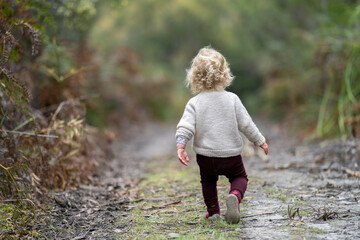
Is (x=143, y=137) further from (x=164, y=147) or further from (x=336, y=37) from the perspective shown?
(x=336, y=37)

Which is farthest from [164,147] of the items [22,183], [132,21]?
[132,21]

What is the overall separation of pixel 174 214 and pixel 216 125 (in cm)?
88

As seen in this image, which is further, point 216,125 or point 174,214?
point 174,214

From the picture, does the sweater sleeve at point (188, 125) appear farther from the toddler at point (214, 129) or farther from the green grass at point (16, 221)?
the green grass at point (16, 221)

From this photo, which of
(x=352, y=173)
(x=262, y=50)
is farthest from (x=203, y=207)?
(x=262, y=50)

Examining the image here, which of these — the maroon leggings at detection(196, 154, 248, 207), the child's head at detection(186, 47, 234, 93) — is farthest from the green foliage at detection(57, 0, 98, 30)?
the maroon leggings at detection(196, 154, 248, 207)

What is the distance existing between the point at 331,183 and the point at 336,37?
181 inches

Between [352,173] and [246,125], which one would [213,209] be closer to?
[246,125]

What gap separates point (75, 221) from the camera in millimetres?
3492

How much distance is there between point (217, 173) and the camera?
11.0 feet

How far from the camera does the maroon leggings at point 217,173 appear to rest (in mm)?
3307

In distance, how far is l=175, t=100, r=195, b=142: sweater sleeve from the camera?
333cm

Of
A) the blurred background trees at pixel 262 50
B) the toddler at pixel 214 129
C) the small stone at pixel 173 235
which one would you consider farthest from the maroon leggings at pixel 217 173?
the blurred background trees at pixel 262 50

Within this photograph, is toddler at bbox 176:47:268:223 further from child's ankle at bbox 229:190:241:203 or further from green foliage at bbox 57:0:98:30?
green foliage at bbox 57:0:98:30
